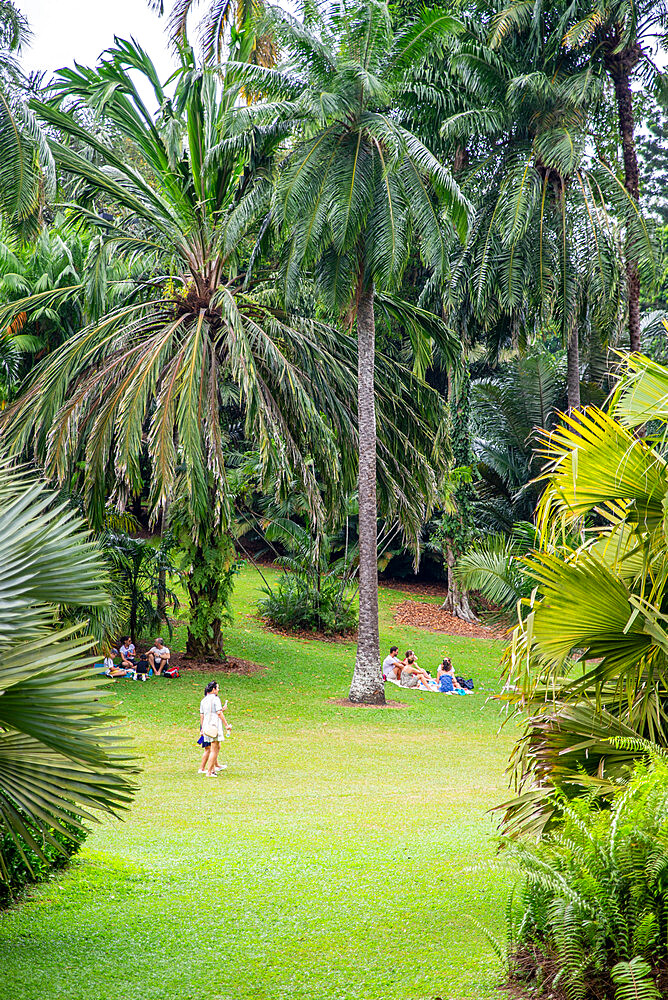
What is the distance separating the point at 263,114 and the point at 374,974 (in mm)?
14367

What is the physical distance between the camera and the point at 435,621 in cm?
2877

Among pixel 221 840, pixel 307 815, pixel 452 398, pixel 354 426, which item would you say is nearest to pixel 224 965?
pixel 221 840

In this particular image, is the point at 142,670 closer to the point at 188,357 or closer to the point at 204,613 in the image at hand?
the point at 204,613

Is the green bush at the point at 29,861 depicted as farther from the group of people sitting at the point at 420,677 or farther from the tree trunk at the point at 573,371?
the tree trunk at the point at 573,371

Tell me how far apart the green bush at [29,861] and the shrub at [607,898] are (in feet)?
11.1

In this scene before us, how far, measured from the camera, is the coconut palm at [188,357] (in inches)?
585

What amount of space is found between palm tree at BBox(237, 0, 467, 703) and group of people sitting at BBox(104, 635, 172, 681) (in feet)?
13.3

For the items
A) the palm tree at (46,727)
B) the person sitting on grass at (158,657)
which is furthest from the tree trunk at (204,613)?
the palm tree at (46,727)

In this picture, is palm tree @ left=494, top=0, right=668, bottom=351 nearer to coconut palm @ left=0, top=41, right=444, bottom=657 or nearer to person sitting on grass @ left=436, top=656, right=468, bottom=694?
coconut palm @ left=0, top=41, right=444, bottom=657

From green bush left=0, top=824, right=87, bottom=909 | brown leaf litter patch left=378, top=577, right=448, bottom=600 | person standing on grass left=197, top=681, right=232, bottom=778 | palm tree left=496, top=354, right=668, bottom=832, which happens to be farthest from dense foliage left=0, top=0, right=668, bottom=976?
brown leaf litter patch left=378, top=577, right=448, bottom=600

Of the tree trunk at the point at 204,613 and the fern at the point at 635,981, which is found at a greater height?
the fern at the point at 635,981

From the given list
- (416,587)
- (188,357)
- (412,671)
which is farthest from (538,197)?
(416,587)

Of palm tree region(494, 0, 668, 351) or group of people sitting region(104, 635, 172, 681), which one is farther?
palm tree region(494, 0, 668, 351)

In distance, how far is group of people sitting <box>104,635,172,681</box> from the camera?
1728 centimetres
